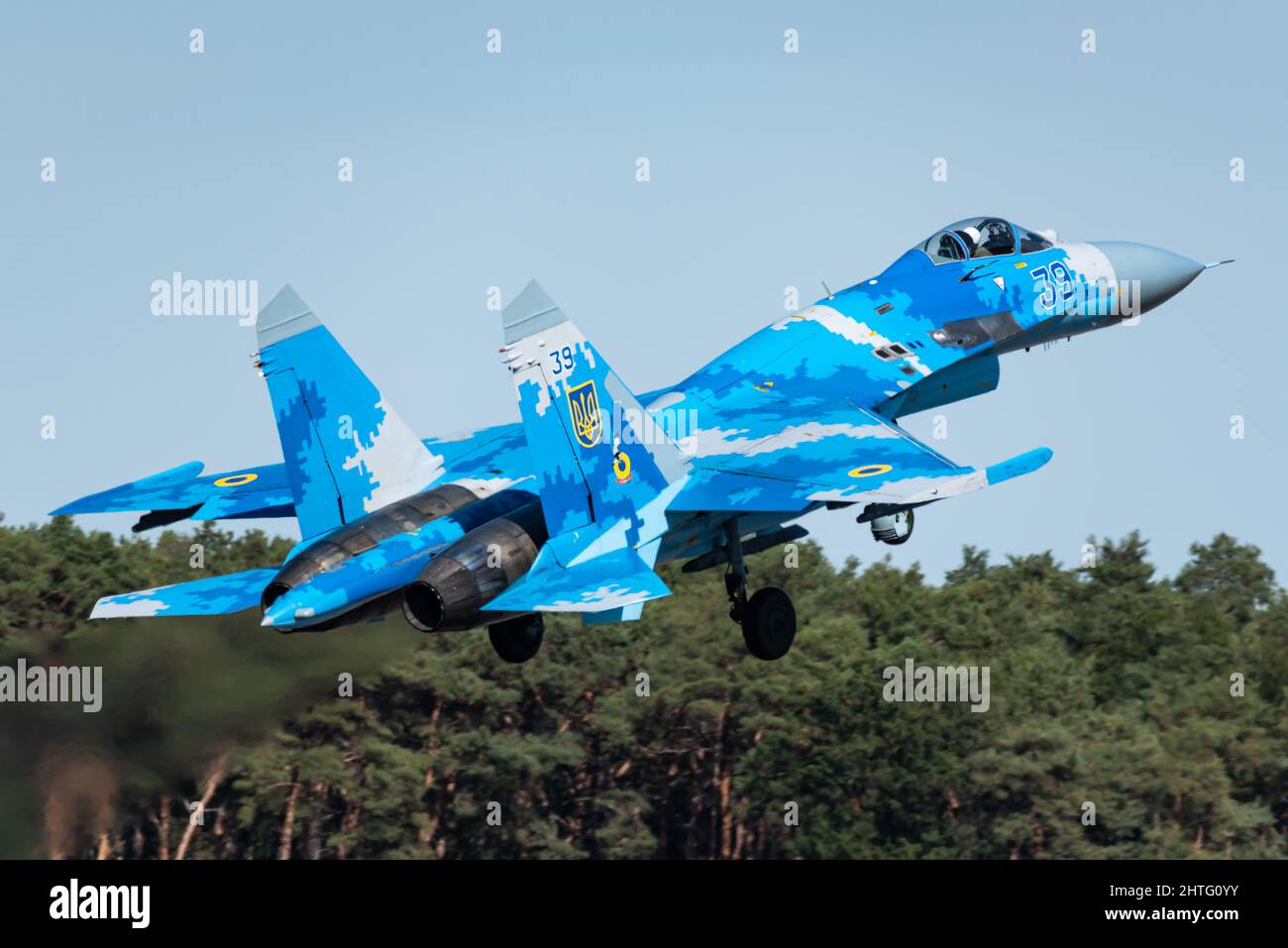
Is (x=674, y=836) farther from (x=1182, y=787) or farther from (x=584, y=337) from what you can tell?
(x=584, y=337)

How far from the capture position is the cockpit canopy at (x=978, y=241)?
24500 millimetres

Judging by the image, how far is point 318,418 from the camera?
788 inches

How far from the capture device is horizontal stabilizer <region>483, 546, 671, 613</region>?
1753 centimetres

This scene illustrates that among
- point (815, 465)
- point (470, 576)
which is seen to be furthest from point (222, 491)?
point (815, 465)

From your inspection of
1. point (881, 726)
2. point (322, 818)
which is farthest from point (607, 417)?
point (881, 726)

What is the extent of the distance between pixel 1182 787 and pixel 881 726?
19.8 feet

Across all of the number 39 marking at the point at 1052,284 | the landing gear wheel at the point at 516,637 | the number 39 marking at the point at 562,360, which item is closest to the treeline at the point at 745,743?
the landing gear wheel at the point at 516,637

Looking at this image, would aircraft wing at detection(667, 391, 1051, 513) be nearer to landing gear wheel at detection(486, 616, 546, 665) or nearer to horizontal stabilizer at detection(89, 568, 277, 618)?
landing gear wheel at detection(486, 616, 546, 665)

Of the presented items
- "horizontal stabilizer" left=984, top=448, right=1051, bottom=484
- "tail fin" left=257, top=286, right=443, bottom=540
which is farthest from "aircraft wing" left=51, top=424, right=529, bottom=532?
"horizontal stabilizer" left=984, top=448, right=1051, bottom=484

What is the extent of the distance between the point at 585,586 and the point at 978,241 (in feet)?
29.5

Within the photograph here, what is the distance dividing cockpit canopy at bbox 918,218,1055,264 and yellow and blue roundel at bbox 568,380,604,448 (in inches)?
281
